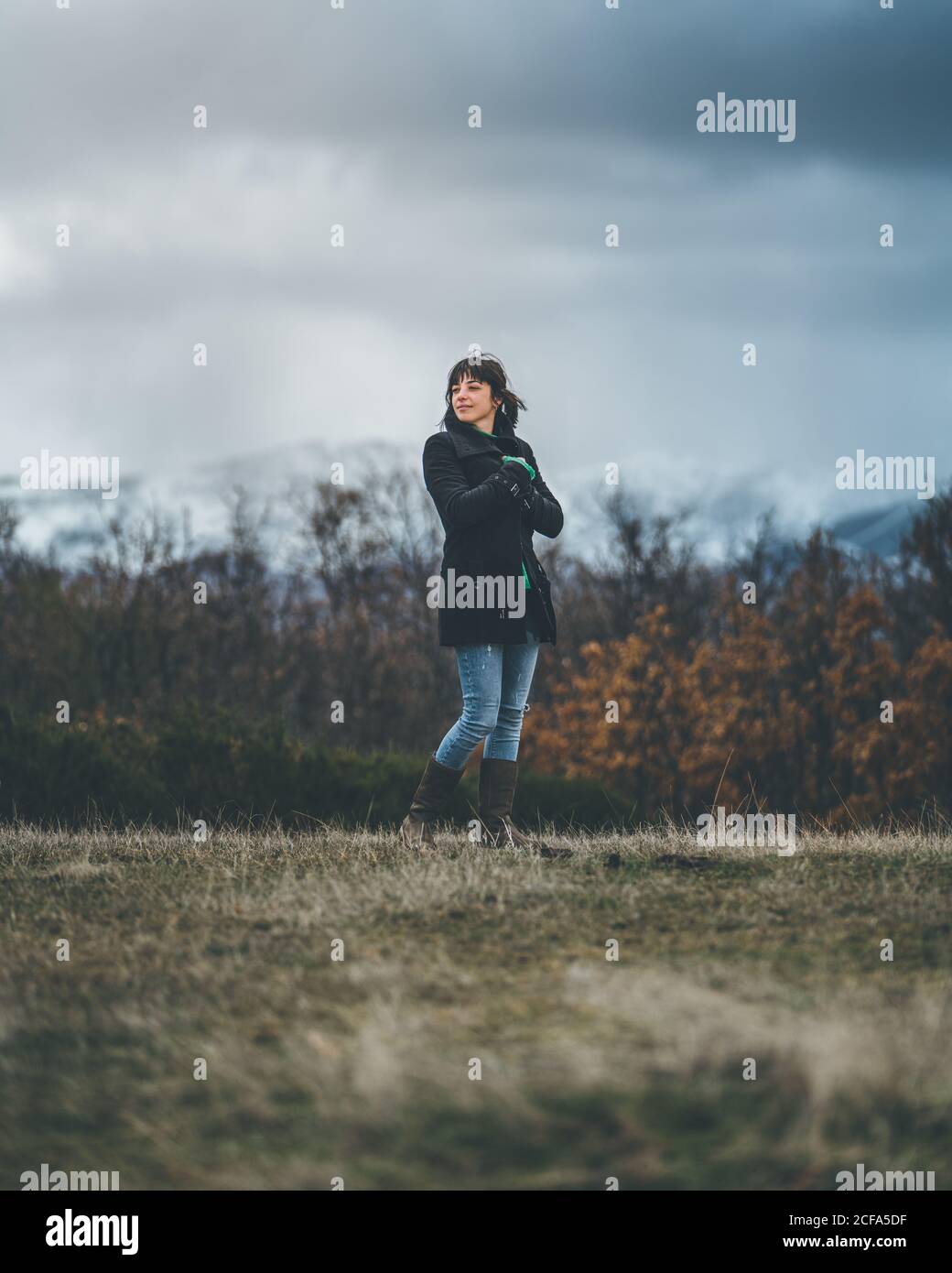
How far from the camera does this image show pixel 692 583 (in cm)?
3759

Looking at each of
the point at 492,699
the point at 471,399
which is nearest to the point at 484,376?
the point at 471,399

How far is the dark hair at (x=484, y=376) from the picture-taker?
6.05 meters

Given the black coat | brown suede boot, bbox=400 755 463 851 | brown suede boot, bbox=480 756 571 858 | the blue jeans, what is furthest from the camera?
brown suede boot, bbox=480 756 571 858

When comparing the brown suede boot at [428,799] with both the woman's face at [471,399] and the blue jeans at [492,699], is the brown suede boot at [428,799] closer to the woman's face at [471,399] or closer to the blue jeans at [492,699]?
the blue jeans at [492,699]

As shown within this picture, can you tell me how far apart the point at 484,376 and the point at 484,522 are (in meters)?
0.73

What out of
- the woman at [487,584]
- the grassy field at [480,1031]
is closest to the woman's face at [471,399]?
the woman at [487,584]

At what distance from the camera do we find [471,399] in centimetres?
605

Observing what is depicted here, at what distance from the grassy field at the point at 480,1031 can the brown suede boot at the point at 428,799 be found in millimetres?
1190

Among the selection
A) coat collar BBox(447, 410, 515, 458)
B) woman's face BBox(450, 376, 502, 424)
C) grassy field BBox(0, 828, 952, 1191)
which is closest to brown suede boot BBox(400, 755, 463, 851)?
grassy field BBox(0, 828, 952, 1191)

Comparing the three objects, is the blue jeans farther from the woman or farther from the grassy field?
the grassy field

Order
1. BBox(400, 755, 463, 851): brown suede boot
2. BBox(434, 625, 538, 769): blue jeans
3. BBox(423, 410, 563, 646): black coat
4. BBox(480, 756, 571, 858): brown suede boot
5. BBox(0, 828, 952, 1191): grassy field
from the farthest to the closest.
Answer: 1. BBox(480, 756, 571, 858): brown suede boot
2. BBox(400, 755, 463, 851): brown suede boot
3. BBox(434, 625, 538, 769): blue jeans
4. BBox(423, 410, 563, 646): black coat
5. BBox(0, 828, 952, 1191): grassy field

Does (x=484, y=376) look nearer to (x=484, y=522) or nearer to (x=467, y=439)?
(x=467, y=439)

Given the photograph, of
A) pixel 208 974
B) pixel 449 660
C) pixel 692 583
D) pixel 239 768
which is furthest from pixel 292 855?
pixel 692 583

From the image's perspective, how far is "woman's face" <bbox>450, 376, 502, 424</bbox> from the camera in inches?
238
